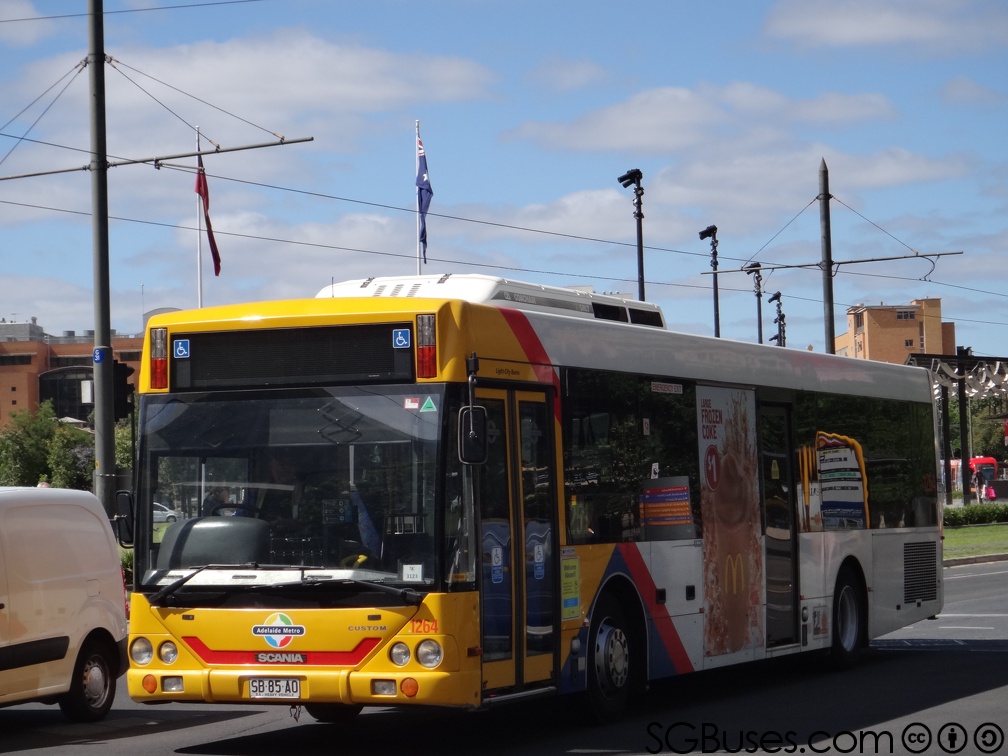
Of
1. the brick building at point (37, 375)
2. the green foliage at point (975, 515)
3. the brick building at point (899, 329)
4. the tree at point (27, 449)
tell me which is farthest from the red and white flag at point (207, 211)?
the brick building at point (899, 329)

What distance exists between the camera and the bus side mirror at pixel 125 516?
10211mm

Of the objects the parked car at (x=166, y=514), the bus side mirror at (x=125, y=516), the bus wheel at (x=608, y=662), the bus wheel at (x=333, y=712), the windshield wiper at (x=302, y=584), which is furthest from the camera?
the bus wheel at (x=333, y=712)

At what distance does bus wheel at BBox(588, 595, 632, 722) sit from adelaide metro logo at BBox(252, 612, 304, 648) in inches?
101

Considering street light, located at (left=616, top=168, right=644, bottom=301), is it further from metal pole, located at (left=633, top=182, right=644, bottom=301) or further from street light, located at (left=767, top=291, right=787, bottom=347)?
street light, located at (left=767, top=291, right=787, bottom=347)

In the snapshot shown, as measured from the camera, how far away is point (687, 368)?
1309cm

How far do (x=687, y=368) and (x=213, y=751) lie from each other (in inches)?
205

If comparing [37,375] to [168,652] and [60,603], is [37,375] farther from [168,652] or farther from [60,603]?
[168,652]

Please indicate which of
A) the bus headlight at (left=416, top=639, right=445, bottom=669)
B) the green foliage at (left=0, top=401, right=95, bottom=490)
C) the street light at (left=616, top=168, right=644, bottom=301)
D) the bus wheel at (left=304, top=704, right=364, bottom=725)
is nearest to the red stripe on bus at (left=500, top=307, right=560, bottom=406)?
the bus headlight at (left=416, top=639, right=445, bottom=669)

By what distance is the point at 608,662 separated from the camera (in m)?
11.4

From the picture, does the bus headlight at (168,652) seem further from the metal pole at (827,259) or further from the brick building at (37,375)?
the brick building at (37,375)

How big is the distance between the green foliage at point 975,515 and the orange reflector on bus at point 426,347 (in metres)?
44.5

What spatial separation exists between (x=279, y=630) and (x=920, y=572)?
10.0 metres

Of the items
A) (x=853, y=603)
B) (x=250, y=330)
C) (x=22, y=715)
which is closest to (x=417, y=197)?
(x=853, y=603)

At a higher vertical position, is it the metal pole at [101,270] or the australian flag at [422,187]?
the australian flag at [422,187]
